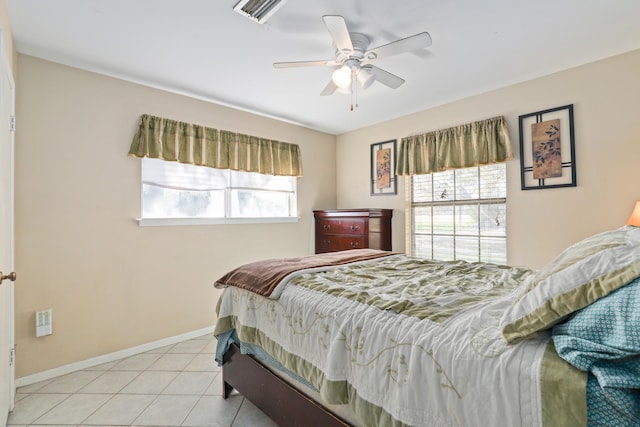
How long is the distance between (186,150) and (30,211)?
1.32 m

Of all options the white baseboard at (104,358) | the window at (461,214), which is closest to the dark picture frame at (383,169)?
the window at (461,214)

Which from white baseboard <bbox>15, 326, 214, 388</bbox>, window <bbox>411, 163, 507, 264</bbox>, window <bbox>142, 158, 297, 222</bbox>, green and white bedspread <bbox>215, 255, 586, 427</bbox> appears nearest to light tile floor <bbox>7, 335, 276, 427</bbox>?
white baseboard <bbox>15, 326, 214, 388</bbox>

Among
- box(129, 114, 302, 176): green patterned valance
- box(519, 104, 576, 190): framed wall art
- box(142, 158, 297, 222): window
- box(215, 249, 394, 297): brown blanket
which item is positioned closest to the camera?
box(215, 249, 394, 297): brown blanket

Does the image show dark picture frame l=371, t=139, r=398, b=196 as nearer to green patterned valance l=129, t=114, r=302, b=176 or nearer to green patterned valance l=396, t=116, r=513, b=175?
green patterned valance l=396, t=116, r=513, b=175

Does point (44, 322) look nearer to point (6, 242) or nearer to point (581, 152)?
point (6, 242)

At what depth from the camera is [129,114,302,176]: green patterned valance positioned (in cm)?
291

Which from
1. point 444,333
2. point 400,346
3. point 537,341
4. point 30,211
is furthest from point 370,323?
point 30,211

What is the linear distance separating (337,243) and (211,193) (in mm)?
1658

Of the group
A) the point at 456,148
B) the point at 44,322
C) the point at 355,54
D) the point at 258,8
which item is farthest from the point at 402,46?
the point at 44,322

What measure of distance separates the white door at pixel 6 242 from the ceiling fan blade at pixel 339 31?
5.28 feet

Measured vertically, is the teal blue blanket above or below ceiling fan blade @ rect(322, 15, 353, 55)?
below

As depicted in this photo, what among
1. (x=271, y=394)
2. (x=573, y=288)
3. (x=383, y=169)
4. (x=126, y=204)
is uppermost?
(x=383, y=169)

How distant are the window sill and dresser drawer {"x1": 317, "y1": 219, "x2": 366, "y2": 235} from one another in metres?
0.37

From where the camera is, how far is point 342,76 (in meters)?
2.21
